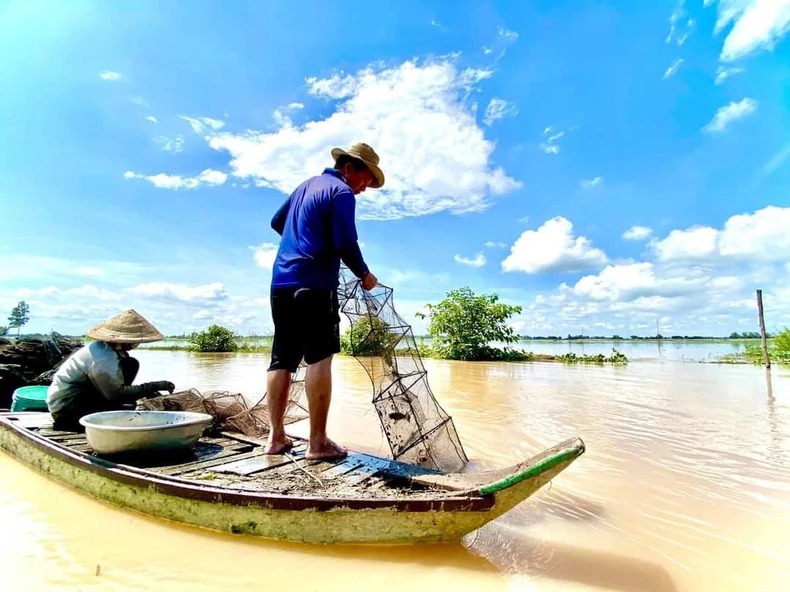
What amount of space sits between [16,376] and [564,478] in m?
8.30

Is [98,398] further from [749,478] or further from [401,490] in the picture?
[749,478]

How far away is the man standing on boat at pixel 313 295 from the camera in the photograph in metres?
2.95

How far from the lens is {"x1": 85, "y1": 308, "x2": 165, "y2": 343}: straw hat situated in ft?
11.7

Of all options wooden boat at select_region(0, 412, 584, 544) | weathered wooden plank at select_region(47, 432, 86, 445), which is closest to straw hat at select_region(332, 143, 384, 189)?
wooden boat at select_region(0, 412, 584, 544)

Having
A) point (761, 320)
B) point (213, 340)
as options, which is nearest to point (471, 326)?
point (761, 320)

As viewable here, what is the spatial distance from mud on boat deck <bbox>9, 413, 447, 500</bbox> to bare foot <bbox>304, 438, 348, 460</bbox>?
5 centimetres

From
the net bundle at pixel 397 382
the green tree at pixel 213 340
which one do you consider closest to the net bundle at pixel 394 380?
the net bundle at pixel 397 382

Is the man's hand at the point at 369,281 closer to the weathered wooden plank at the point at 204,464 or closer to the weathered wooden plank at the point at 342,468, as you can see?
the weathered wooden plank at the point at 342,468

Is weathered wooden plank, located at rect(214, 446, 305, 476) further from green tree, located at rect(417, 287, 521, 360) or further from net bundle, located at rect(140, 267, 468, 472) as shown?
green tree, located at rect(417, 287, 521, 360)

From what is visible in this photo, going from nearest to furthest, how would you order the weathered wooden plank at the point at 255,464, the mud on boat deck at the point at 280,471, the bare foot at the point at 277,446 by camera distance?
1. the mud on boat deck at the point at 280,471
2. the weathered wooden plank at the point at 255,464
3. the bare foot at the point at 277,446

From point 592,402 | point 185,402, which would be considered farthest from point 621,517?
point 592,402

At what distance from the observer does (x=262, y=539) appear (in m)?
2.42

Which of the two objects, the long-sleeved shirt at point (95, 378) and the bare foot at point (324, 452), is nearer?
the bare foot at point (324, 452)

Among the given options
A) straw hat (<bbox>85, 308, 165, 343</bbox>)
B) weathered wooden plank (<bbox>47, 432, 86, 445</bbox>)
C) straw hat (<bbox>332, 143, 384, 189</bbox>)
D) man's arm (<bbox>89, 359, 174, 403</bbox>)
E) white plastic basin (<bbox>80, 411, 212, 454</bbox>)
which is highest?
straw hat (<bbox>332, 143, 384, 189</bbox>)
